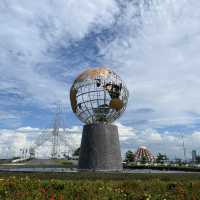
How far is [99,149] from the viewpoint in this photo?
26.1 m

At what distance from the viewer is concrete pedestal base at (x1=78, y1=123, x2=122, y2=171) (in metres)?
26.0

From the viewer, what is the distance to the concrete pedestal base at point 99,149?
85.3ft

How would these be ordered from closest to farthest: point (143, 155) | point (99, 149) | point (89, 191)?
point (89, 191) < point (99, 149) < point (143, 155)

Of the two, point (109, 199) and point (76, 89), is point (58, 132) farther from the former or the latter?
point (109, 199)

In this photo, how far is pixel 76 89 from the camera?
27938 mm

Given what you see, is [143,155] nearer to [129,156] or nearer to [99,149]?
[129,156]

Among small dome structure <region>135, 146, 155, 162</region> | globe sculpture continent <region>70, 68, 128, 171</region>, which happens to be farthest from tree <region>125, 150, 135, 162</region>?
globe sculpture continent <region>70, 68, 128, 171</region>

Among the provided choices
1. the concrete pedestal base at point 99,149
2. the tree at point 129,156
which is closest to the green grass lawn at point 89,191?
the concrete pedestal base at point 99,149

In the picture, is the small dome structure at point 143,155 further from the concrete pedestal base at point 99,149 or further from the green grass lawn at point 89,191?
the green grass lawn at point 89,191

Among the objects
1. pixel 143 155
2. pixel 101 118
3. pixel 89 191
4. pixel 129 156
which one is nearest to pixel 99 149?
pixel 101 118

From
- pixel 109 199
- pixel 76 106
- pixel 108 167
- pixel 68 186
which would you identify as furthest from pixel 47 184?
pixel 76 106

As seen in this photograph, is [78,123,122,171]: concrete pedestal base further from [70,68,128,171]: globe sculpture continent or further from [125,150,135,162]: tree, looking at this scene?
[125,150,135,162]: tree

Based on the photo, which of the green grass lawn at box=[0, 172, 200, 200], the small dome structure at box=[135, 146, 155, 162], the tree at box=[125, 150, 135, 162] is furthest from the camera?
the tree at box=[125, 150, 135, 162]

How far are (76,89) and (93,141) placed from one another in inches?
188
